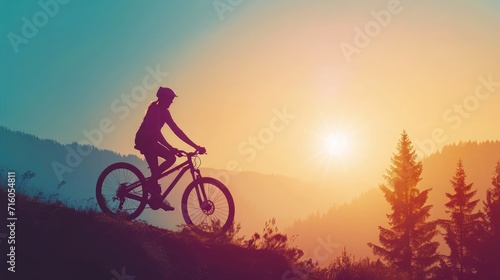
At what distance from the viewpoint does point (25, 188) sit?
10.1 m

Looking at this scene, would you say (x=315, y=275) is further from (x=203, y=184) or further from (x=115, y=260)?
(x=115, y=260)

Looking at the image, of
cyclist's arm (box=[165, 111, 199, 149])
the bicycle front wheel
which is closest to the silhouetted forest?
the bicycle front wheel

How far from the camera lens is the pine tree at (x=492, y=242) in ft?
92.3

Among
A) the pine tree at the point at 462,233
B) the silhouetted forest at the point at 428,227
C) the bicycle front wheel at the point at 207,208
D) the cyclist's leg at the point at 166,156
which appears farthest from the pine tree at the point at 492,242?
the cyclist's leg at the point at 166,156

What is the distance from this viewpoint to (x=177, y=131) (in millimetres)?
10086

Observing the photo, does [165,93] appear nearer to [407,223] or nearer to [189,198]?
[189,198]

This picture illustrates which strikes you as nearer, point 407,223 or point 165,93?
point 165,93

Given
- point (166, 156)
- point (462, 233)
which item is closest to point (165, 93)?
point (166, 156)

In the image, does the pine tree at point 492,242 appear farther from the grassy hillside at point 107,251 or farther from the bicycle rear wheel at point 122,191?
the bicycle rear wheel at point 122,191

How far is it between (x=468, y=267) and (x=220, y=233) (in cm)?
2742

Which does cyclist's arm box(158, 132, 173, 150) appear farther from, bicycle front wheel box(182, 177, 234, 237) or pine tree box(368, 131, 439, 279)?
pine tree box(368, 131, 439, 279)

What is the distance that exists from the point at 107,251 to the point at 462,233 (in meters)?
32.7

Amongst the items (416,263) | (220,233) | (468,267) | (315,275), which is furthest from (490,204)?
(220,233)

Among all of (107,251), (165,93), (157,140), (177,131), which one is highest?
(165,93)
